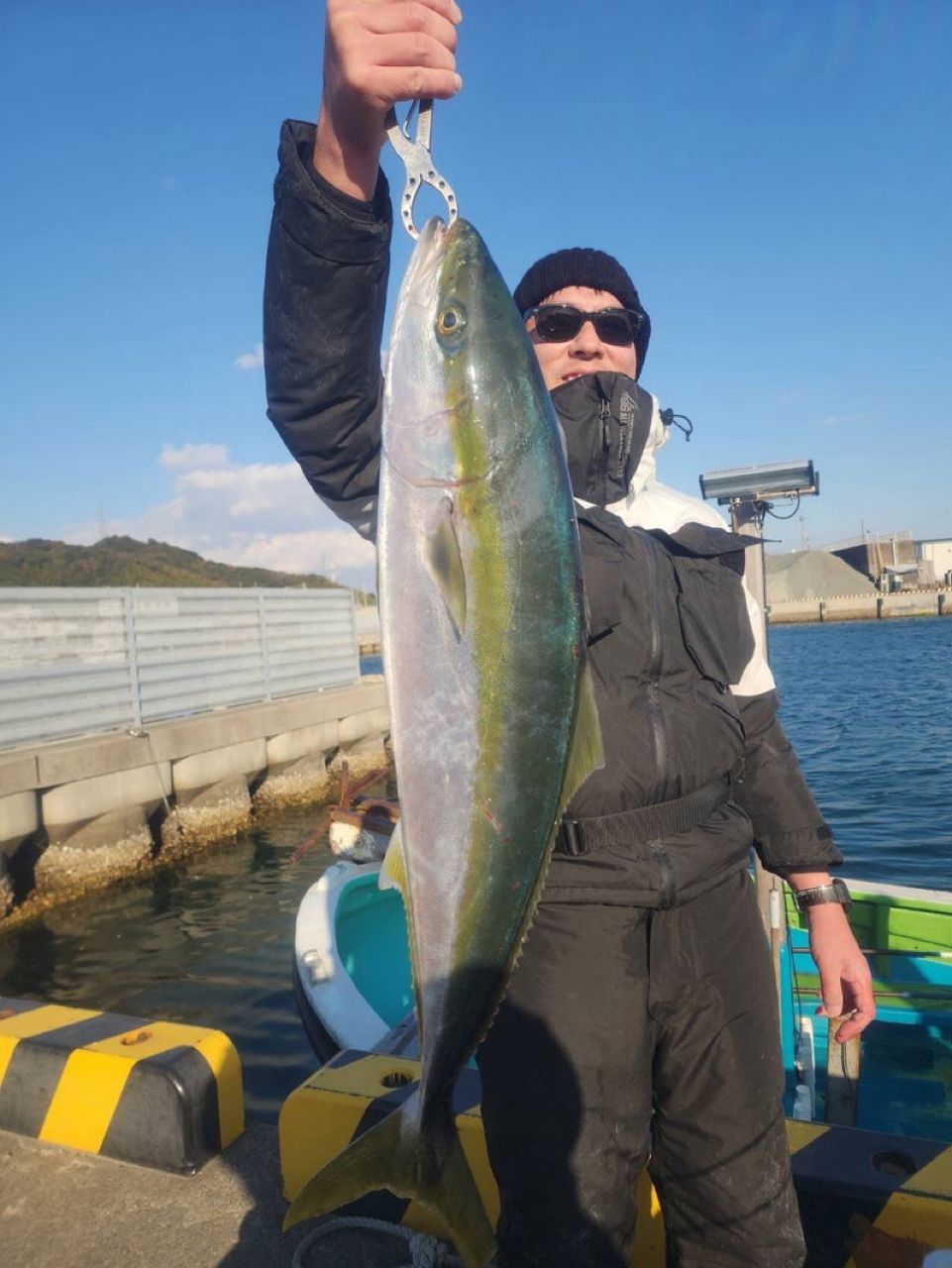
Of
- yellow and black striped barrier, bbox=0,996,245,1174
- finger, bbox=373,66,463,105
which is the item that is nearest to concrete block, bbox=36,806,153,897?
yellow and black striped barrier, bbox=0,996,245,1174

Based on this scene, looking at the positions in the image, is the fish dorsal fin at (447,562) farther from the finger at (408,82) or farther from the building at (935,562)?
the building at (935,562)

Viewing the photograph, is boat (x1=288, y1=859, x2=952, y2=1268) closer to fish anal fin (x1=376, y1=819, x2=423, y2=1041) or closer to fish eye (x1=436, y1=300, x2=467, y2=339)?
fish anal fin (x1=376, y1=819, x2=423, y2=1041)

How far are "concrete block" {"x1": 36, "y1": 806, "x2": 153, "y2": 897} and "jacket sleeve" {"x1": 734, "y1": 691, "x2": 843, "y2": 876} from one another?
10.8 metres

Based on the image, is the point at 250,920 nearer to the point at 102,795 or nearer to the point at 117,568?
the point at 102,795

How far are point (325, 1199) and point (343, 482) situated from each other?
1.76 metres

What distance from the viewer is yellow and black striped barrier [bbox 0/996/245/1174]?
336 centimetres

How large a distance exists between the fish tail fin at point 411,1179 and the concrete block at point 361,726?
1574 centimetres

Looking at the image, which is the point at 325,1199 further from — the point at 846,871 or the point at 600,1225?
the point at 846,871

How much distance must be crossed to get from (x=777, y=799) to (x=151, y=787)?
11711 millimetres

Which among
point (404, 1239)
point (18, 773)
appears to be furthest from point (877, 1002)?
point (18, 773)

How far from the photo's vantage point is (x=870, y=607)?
301 ft

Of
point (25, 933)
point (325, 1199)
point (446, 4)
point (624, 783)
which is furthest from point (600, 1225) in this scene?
point (25, 933)

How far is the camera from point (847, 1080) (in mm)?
4441

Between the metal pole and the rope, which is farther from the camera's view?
the metal pole
